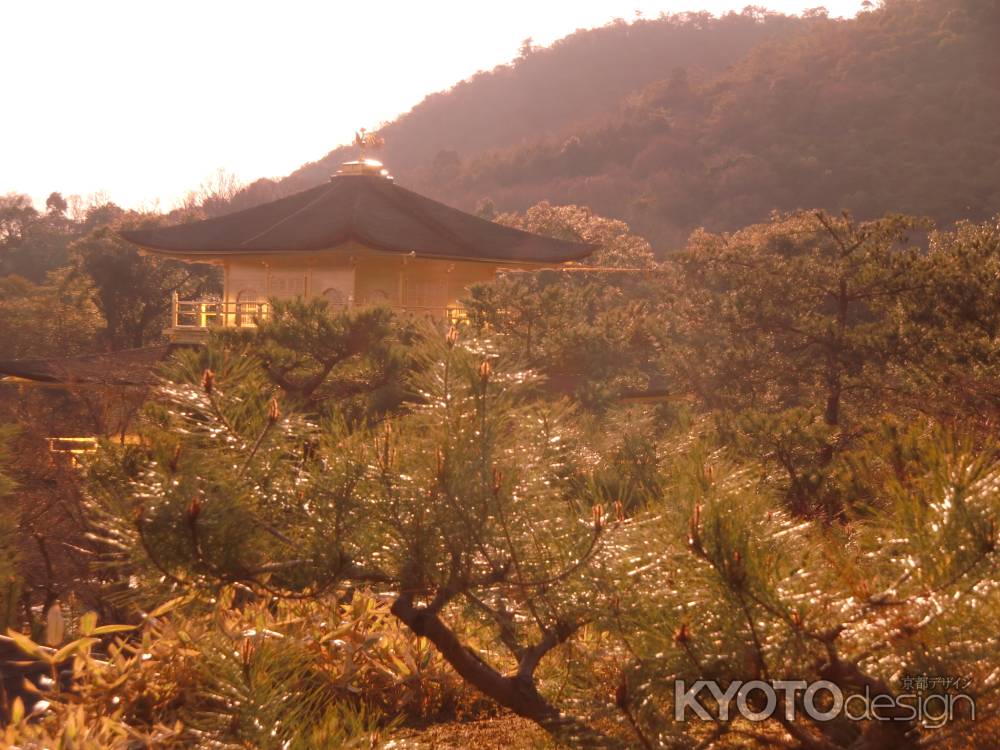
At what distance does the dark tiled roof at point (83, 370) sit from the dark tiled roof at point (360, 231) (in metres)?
3.63

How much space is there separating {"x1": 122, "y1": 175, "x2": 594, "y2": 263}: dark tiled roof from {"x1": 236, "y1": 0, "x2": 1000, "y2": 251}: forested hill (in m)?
33.1

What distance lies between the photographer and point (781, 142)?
224ft

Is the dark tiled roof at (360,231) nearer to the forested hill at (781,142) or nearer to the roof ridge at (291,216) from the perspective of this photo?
the roof ridge at (291,216)

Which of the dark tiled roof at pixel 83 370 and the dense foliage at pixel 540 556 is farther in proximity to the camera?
A: the dark tiled roof at pixel 83 370

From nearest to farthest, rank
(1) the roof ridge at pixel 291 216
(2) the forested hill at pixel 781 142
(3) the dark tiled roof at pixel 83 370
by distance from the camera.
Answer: (3) the dark tiled roof at pixel 83 370 < (1) the roof ridge at pixel 291 216 < (2) the forested hill at pixel 781 142

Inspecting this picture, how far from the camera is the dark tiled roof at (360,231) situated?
817 inches

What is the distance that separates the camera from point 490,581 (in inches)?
120

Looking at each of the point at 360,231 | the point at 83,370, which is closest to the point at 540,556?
the point at 83,370

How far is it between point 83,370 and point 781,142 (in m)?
57.6

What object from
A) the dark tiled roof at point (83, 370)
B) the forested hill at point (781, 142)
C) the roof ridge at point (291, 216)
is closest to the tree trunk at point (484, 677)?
the dark tiled roof at point (83, 370)

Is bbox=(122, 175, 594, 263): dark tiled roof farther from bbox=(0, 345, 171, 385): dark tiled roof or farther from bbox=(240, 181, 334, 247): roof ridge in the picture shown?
bbox=(0, 345, 171, 385): dark tiled roof

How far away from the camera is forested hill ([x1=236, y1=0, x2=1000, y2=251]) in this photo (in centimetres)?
5800

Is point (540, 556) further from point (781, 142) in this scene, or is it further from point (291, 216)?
point (781, 142)

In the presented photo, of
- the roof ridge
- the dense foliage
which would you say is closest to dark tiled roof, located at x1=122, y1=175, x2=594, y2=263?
the roof ridge
